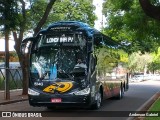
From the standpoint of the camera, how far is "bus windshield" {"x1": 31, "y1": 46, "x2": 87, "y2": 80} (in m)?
15.7

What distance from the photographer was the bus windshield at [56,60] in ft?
51.4

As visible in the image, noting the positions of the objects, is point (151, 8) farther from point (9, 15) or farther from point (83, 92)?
point (9, 15)

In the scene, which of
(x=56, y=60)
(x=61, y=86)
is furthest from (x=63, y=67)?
(x=61, y=86)

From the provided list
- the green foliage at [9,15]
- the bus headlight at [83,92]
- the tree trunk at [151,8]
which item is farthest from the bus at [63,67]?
the tree trunk at [151,8]

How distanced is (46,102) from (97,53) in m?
3.32

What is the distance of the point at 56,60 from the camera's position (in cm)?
1581

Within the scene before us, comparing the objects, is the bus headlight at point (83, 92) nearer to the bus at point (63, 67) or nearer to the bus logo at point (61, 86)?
the bus at point (63, 67)

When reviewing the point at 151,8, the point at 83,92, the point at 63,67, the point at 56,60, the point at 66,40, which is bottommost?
the point at 83,92

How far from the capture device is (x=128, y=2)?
25625mm

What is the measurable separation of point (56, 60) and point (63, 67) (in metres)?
0.41

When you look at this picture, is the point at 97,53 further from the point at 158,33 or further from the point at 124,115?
the point at 158,33

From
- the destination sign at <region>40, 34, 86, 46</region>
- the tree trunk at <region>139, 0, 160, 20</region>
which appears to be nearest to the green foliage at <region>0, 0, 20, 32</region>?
the destination sign at <region>40, 34, 86, 46</region>

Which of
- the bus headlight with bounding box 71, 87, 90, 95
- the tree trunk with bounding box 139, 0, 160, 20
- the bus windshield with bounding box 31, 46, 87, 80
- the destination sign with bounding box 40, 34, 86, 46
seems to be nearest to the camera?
the tree trunk with bounding box 139, 0, 160, 20

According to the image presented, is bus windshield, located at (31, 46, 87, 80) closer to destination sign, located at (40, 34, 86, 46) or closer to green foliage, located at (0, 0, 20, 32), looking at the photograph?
destination sign, located at (40, 34, 86, 46)
